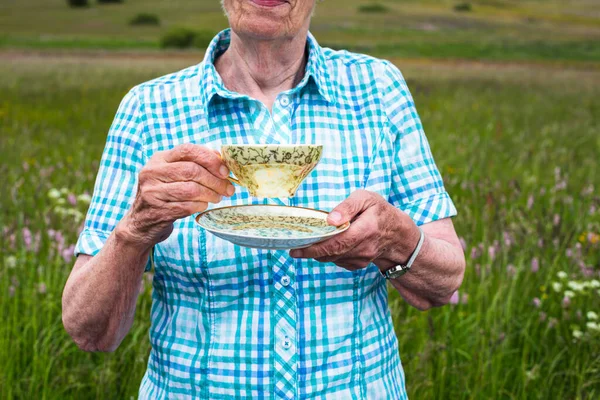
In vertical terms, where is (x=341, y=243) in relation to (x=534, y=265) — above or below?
above

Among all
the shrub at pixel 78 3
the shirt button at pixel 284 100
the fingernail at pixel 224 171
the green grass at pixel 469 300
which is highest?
the shrub at pixel 78 3

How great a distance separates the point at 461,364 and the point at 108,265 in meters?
1.80

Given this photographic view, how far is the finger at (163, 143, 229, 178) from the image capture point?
1.48m

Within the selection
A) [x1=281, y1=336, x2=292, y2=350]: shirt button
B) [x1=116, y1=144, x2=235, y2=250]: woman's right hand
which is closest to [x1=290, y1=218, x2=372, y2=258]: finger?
[x1=116, y1=144, x2=235, y2=250]: woman's right hand

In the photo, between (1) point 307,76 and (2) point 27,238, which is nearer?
(1) point 307,76

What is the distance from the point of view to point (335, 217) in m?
1.51

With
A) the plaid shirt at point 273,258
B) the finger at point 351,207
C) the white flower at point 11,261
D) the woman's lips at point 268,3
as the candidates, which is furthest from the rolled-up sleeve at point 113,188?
the white flower at point 11,261

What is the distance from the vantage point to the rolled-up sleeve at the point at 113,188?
187 centimetres

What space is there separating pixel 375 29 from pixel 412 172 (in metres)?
35.6

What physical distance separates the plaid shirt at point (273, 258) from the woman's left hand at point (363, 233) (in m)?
0.26

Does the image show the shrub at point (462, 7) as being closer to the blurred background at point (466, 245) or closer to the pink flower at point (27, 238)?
the blurred background at point (466, 245)

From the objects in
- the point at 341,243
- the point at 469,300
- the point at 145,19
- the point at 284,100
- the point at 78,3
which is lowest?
the point at 469,300

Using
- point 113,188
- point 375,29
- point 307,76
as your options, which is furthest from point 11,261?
point 375,29

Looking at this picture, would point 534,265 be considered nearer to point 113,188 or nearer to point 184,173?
point 113,188
